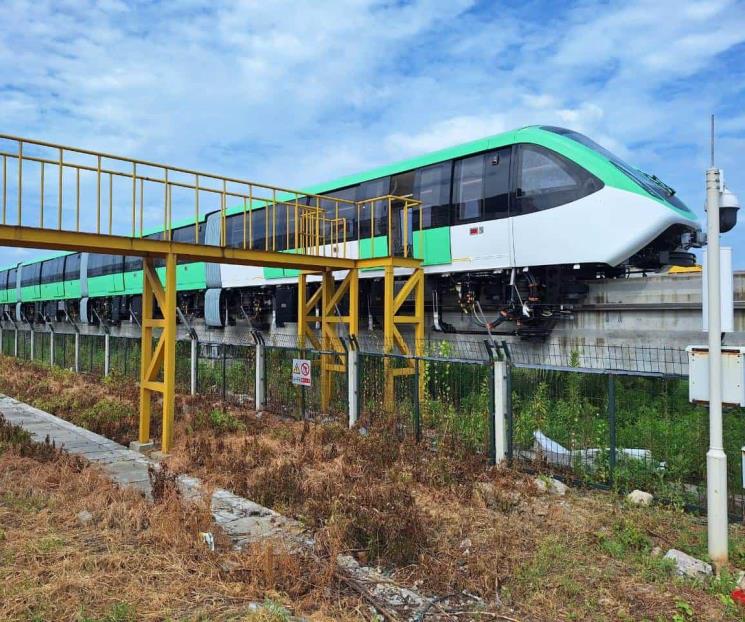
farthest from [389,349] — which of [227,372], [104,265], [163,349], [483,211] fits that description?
[104,265]

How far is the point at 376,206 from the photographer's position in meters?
12.1

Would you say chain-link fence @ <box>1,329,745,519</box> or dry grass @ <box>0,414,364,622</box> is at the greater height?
chain-link fence @ <box>1,329,745,519</box>

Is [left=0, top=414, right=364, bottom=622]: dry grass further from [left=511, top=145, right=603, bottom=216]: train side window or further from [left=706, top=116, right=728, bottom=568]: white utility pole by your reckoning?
[left=511, top=145, right=603, bottom=216]: train side window

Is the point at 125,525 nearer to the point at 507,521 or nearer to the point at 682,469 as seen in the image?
the point at 507,521

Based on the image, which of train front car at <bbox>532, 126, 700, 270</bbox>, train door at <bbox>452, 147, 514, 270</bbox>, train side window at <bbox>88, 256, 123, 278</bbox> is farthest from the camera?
train side window at <bbox>88, 256, 123, 278</bbox>

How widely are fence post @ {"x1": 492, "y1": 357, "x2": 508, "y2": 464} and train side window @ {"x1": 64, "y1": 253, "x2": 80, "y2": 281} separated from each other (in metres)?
24.3

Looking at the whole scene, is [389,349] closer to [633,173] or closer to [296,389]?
[296,389]

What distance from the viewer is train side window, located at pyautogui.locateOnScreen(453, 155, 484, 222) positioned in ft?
33.5

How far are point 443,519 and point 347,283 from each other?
21.1 ft

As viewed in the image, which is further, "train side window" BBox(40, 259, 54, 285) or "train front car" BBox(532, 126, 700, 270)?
"train side window" BBox(40, 259, 54, 285)

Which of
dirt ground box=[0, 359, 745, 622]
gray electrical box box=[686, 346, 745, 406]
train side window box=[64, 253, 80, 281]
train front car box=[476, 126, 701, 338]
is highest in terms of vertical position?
train side window box=[64, 253, 80, 281]

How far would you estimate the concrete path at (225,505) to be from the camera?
156 inches

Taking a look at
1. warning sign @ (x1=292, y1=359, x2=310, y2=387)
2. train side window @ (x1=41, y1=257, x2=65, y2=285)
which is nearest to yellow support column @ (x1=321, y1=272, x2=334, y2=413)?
warning sign @ (x1=292, y1=359, x2=310, y2=387)

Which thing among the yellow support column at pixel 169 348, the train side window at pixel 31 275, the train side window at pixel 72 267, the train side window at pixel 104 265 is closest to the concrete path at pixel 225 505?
the yellow support column at pixel 169 348
